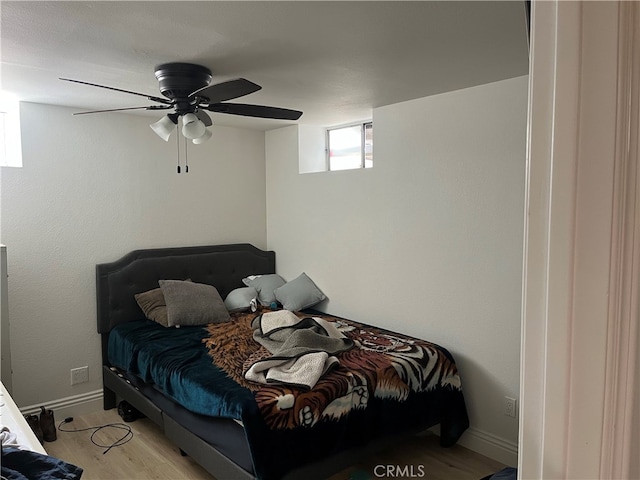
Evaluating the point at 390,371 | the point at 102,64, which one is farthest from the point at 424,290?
the point at 102,64

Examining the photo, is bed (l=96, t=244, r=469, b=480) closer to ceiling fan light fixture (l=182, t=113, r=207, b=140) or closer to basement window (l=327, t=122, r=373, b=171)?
ceiling fan light fixture (l=182, t=113, r=207, b=140)

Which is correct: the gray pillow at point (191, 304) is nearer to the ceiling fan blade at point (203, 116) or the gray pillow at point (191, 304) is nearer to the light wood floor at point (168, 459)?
the light wood floor at point (168, 459)

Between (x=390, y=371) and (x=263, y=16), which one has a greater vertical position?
(x=263, y=16)

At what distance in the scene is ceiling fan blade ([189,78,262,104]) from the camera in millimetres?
2146

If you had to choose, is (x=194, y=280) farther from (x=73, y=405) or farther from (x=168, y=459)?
(x=168, y=459)

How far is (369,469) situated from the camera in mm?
2959

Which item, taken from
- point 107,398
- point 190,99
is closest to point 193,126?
point 190,99

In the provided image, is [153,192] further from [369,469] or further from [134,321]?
[369,469]

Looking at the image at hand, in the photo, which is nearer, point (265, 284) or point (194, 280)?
point (194, 280)

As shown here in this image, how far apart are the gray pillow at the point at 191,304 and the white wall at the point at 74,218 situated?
51 centimetres

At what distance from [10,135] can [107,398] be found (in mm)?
2152

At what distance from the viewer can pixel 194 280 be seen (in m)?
4.25

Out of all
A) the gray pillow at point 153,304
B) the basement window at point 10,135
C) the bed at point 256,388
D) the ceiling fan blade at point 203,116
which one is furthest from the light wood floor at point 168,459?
the ceiling fan blade at point 203,116

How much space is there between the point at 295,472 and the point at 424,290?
1572mm
